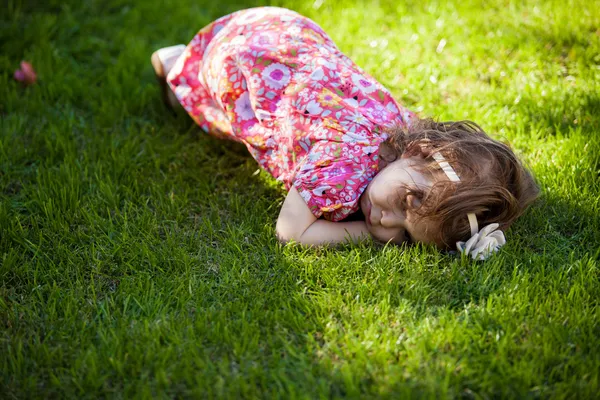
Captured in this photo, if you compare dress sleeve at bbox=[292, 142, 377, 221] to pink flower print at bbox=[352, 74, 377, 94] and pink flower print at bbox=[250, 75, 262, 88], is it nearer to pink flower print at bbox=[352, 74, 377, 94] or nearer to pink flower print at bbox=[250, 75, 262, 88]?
pink flower print at bbox=[352, 74, 377, 94]

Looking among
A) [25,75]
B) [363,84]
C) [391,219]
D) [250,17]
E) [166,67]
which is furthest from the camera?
[25,75]

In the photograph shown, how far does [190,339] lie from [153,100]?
1685mm

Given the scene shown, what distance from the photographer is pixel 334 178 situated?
2.23 meters

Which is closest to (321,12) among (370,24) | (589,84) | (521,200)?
(370,24)

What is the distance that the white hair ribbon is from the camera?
6.95 feet

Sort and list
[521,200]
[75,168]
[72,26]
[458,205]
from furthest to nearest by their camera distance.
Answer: [72,26] → [75,168] → [521,200] → [458,205]

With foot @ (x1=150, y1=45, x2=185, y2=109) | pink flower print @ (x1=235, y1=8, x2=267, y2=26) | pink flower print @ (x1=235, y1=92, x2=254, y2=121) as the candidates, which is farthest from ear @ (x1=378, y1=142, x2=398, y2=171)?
foot @ (x1=150, y1=45, x2=185, y2=109)

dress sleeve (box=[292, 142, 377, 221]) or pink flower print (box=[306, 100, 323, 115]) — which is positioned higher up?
pink flower print (box=[306, 100, 323, 115])

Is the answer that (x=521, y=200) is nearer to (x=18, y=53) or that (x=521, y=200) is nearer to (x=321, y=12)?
(x=321, y=12)

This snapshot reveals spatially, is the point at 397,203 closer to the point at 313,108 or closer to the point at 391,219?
the point at 391,219

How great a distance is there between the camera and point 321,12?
3.88 m

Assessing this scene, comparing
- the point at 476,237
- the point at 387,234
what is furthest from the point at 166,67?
the point at 476,237

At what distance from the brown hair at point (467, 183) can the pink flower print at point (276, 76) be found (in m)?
0.49

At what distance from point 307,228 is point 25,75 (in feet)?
6.07
